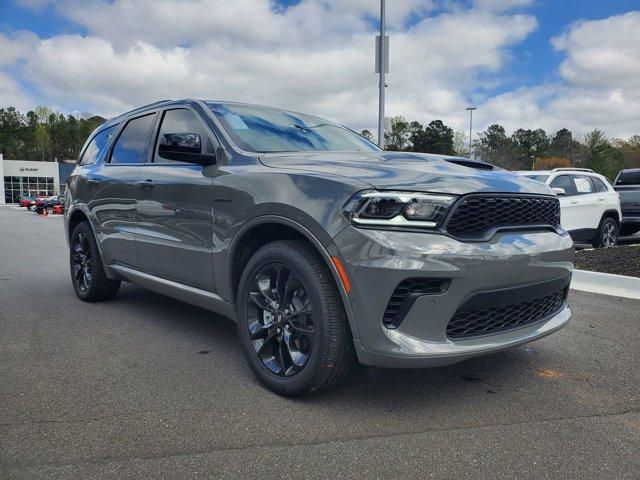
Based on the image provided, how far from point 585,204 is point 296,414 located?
27.4ft

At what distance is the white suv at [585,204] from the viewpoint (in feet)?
30.5

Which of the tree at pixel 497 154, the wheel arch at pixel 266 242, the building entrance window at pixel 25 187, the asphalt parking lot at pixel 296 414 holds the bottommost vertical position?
the asphalt parking lot at pixel 296 414

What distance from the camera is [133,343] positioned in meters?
3.91

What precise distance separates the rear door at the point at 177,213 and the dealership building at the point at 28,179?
7358cm

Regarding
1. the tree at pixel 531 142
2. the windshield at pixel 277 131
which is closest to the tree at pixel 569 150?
the tree at pixel 531 142

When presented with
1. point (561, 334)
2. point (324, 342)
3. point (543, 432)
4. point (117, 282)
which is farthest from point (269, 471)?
point (117, 282)

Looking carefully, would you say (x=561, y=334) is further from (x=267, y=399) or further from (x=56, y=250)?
(x=56, y=250)

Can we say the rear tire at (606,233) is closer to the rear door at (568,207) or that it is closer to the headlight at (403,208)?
the rear door at (568,207)

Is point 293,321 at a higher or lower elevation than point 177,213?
lower

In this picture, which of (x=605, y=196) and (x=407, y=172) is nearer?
(x=407, y=172)

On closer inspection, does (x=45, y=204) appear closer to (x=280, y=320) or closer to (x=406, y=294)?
(x=280, y=320)

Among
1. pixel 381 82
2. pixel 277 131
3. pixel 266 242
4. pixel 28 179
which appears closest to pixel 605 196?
pixel 381 82

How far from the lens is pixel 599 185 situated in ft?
33.0

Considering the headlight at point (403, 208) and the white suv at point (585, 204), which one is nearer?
the headlight at point (403, 208)
